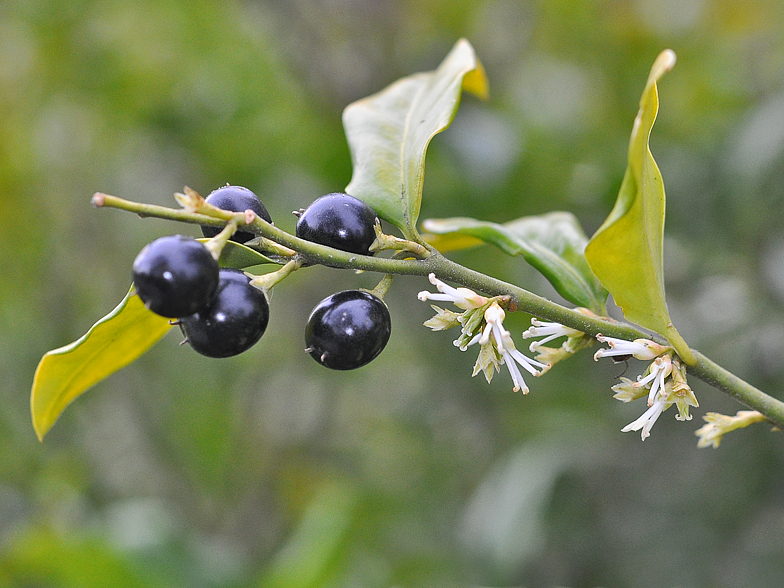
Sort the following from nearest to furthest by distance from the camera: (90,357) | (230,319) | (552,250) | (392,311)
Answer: (230,319) < (90,357) < (552,250) < (392,311)

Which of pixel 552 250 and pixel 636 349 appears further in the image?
pixel 552 250

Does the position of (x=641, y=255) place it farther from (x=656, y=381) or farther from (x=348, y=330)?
(x=348, y=330)

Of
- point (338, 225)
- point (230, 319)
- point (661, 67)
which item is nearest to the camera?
point (661, 67)

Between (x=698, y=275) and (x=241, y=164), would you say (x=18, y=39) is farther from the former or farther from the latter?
(x=698, y=275)

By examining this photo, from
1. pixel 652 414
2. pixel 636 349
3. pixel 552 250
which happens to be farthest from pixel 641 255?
pixel 552 250

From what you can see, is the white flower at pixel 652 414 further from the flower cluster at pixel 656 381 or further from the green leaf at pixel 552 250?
the green leaf at pixel 552 250

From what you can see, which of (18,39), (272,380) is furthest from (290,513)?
(18,39)
